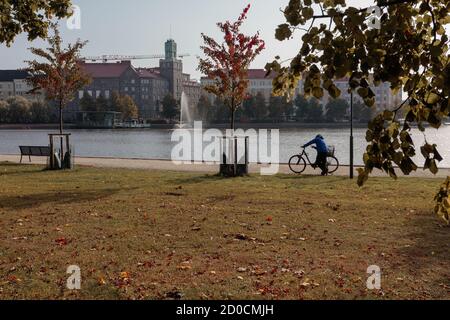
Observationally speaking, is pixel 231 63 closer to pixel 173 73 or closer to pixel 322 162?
pixel 322 162

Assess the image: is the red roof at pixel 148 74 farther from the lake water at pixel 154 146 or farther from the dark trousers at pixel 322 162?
the dark trousers at pixel 322 162

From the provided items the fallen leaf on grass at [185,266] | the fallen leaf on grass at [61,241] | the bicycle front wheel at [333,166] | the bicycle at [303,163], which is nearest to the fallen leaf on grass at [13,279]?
the fallen leaf on grass at [61,241]

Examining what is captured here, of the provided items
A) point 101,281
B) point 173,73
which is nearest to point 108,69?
point 173,73

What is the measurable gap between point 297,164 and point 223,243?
12.3 metres

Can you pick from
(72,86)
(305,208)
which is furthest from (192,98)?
(305,208)

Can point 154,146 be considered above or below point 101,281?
above

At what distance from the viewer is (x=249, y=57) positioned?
1856 cm

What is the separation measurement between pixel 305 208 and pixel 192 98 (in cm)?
18067

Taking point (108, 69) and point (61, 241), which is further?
point (108, 69)

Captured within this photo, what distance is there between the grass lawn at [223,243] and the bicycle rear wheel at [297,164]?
5.07 m

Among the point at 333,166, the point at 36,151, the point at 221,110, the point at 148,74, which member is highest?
the point at 148,74

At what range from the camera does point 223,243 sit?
7137mm

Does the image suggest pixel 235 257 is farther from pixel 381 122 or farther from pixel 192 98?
pixel 192 98

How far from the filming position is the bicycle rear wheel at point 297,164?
18094mm
